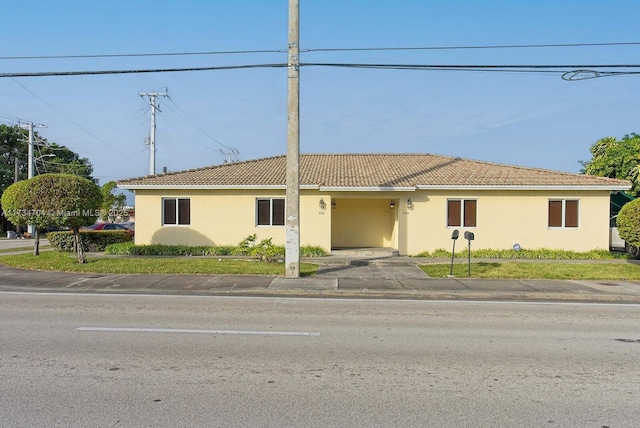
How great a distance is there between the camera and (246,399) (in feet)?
14.1

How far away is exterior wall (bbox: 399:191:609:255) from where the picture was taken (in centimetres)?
1894

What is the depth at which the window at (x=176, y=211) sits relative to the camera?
20.0 m

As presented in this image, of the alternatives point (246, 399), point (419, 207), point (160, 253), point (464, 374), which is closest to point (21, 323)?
point (246, 399)

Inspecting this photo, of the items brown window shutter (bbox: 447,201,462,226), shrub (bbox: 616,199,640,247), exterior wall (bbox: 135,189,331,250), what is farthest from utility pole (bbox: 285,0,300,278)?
shrub (bbox: 616,199,640,247)

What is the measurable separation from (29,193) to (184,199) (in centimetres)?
641

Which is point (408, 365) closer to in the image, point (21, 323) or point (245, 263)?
point (21, 323)

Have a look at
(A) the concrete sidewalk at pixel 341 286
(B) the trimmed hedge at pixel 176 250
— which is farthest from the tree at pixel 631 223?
(B) the trimmed hedge at pixel 176 250

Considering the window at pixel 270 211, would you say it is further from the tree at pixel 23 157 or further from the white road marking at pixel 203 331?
the tree at pixel 23 157

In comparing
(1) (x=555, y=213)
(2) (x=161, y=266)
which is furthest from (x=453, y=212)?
(2) (x=161, y=266)

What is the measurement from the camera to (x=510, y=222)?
1914 cm

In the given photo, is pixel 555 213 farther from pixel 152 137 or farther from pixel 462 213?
pixel 152 137

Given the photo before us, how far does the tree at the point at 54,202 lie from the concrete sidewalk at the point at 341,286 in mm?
1863

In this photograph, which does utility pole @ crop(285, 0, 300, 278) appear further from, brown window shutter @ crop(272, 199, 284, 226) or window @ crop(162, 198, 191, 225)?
window @ crop(162, 198, 191, 225)

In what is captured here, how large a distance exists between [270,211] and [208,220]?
282 centimetres
